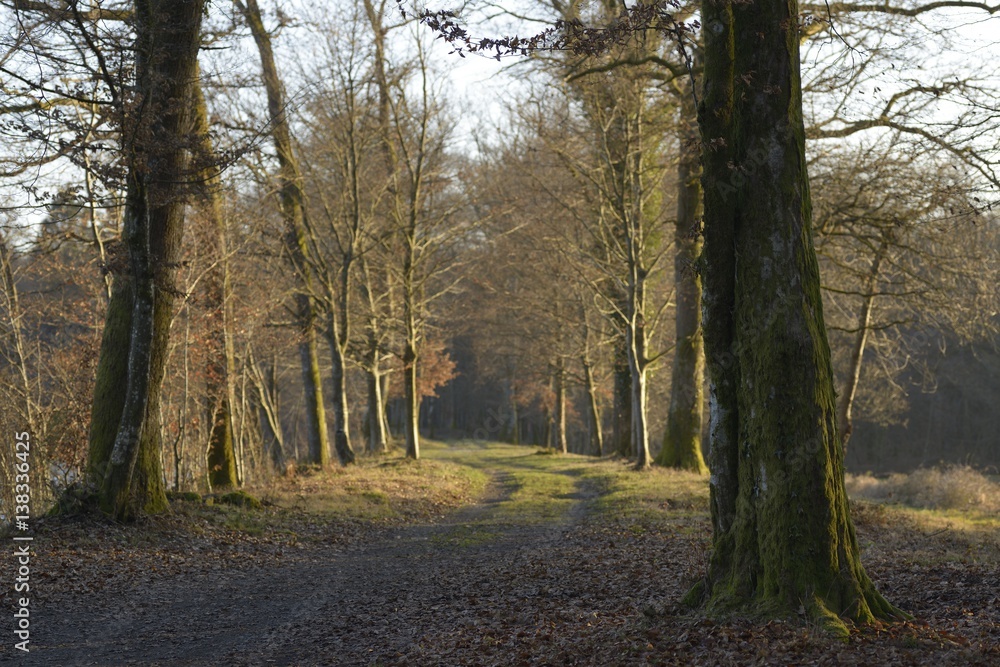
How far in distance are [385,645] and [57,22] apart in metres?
8.04

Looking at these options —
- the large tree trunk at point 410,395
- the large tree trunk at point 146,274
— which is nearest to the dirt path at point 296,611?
the large tree trunk at point 146,274

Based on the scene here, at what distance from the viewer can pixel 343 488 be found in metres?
17.0

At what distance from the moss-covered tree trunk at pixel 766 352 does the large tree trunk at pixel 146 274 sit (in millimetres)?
7585

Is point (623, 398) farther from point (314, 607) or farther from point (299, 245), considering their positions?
point (314, 607)

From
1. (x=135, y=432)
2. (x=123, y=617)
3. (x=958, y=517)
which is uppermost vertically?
(x=135, y=432)

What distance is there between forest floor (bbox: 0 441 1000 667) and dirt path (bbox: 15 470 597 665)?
3cm

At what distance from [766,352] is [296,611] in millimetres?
5291

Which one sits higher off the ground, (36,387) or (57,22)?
(57,22)

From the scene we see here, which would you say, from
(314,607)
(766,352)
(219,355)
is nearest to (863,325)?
(766,352)

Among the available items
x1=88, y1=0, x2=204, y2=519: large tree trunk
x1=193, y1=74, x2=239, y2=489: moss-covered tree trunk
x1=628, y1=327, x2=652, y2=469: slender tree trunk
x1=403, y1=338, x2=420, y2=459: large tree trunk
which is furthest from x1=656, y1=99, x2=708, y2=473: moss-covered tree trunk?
x1=88, y1=0, x2=204, y2=519: large tree trunk

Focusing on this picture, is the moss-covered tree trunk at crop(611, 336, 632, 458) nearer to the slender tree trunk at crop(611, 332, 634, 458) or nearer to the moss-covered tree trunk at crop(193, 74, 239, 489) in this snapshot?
the slender tree trunk at crop(611, 332, 634, 458)

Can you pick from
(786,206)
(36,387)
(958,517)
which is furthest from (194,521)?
(958,517)

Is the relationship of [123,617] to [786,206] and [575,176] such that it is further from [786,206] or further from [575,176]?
[575,176]

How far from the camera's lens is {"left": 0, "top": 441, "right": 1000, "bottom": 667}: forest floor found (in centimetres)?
566
